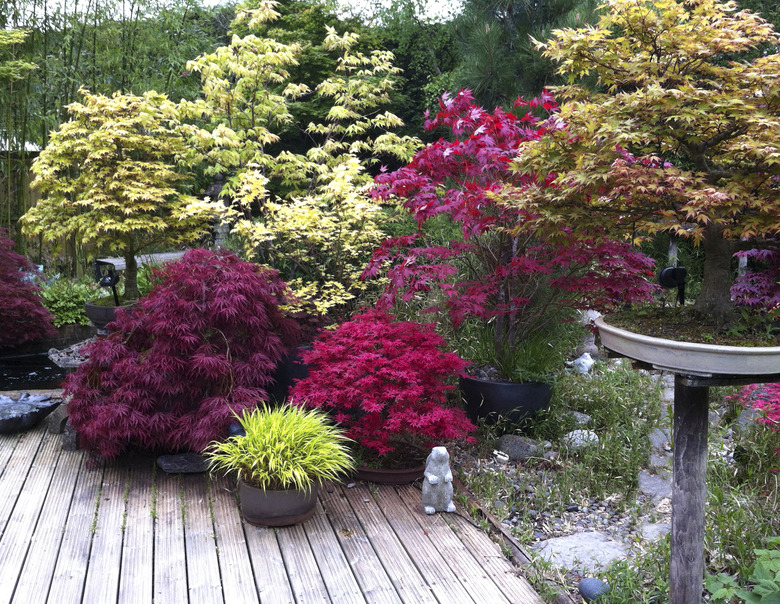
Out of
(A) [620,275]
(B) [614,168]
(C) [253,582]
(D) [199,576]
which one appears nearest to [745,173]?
(B) [614,168]

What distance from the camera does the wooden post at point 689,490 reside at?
2.09 m

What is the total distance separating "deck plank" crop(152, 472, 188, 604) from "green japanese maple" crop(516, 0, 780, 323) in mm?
2031

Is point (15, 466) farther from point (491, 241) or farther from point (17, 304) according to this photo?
point (491, 241)

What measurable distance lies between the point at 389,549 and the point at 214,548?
0.77 metres

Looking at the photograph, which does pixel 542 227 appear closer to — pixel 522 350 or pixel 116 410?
pixel 522 350

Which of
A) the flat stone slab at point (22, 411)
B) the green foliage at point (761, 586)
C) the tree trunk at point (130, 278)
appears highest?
the tree trunk at point (130, 278)

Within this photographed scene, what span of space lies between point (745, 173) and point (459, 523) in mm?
1946

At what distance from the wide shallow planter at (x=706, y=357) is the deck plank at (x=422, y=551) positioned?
118cm

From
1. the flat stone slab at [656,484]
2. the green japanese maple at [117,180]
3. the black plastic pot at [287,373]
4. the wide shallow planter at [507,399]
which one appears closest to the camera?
the flat stone slab at [656,484]

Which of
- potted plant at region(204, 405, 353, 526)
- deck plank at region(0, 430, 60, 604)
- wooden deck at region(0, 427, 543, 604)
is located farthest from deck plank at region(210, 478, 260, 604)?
deck plank at region(0, 430, 60, 604)

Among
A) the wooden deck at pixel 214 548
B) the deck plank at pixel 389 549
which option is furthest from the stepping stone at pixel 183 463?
the deck plank at pixel 389 549

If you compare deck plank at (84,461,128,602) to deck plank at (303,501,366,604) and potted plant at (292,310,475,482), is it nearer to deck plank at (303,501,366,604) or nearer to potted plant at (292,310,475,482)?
deck plank at (303,501,366,604)

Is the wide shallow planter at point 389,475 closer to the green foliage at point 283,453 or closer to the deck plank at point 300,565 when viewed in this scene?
Answer: the green foliage at point 283,453

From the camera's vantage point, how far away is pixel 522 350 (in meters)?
4.05
